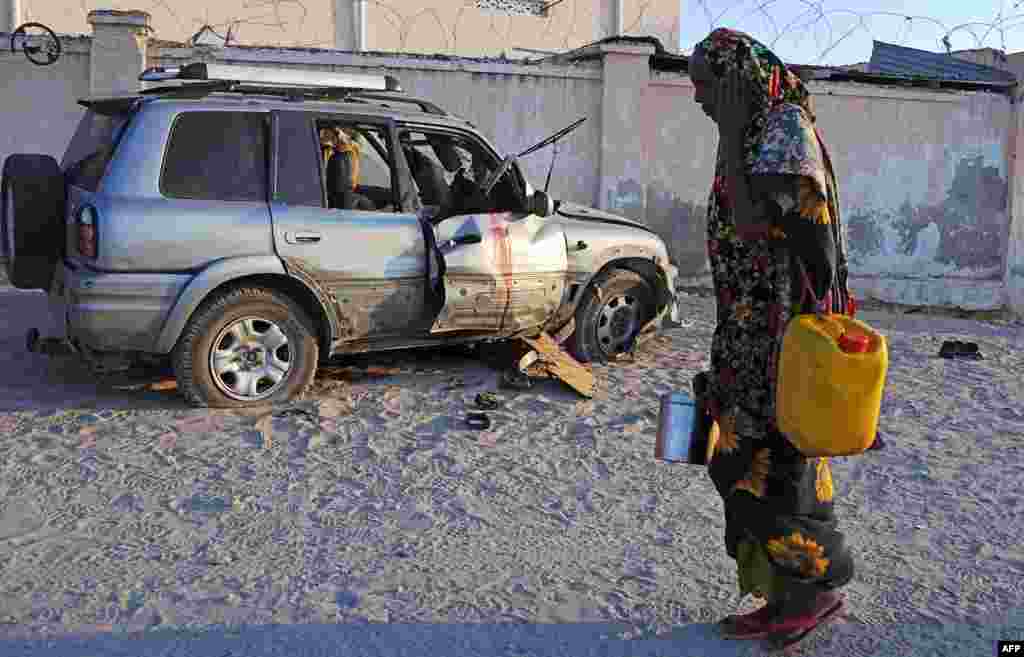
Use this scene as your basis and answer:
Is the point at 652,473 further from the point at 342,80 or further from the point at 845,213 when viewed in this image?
the point at 845,213

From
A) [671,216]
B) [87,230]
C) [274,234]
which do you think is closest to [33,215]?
[87,230]

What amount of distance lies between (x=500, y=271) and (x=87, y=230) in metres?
2.28

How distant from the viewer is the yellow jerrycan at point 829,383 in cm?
279

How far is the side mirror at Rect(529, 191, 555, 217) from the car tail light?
8.16 feet

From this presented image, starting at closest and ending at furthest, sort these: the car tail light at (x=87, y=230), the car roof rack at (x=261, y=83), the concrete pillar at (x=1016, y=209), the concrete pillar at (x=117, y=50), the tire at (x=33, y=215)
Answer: the car tail light at (x=87, y=230) → the tire at (x=33, y=215) → the car roof rack at (x=261, y=83) → the concrete pillar at (x=117, y=50) → the concrete pillar at (x=1016, y=209)

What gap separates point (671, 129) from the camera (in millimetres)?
10945

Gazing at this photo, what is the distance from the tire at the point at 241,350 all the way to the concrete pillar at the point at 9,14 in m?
9.20

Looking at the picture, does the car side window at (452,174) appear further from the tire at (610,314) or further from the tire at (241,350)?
the tire at (241,350)

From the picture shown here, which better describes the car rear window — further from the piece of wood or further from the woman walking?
the woman walking

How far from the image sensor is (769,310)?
3.09 m

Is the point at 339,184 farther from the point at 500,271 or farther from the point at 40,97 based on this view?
the point at 40,97

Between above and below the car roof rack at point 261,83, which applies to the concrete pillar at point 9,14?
above

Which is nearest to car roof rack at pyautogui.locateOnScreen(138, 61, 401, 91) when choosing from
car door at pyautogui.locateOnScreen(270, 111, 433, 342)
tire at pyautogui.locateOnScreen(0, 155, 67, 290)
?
car door at pyautogui.locateOnScreen(270, 111, 433, 342)

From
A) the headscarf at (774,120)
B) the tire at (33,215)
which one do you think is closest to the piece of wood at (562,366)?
the tire at (33,215)
